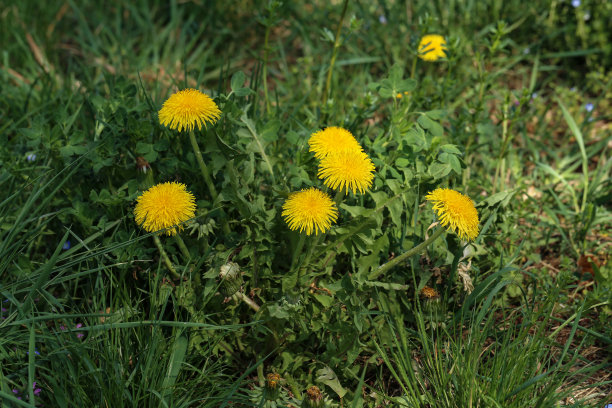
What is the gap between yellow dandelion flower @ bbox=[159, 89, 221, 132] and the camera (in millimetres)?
1739

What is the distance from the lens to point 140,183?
209cm

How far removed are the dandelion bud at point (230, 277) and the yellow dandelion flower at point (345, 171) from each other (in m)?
0.37

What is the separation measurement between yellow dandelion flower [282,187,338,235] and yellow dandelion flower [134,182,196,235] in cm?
30

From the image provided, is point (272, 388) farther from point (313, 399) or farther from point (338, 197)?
point (338, 197)

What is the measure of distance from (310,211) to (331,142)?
0.86 ft

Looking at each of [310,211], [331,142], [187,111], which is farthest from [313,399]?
[187,111]

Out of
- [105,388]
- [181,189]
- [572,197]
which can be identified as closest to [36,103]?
[181,189]

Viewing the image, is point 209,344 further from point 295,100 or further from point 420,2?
point 420,2

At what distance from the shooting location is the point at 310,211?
1.65 m

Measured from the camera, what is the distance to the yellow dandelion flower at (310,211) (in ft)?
5.40

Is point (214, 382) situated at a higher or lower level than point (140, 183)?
lower

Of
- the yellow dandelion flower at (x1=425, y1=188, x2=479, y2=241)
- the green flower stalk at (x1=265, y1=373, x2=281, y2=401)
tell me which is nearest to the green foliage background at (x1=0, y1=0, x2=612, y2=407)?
the green flower stalk at (x1=265, y1=373, x2=281, y2=401)

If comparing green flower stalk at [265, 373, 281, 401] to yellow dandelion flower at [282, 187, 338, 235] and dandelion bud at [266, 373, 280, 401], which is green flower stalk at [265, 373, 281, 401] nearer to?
dandelion bud at [266, 373, 280, 401]

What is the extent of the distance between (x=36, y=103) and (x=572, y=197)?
8.67ft
